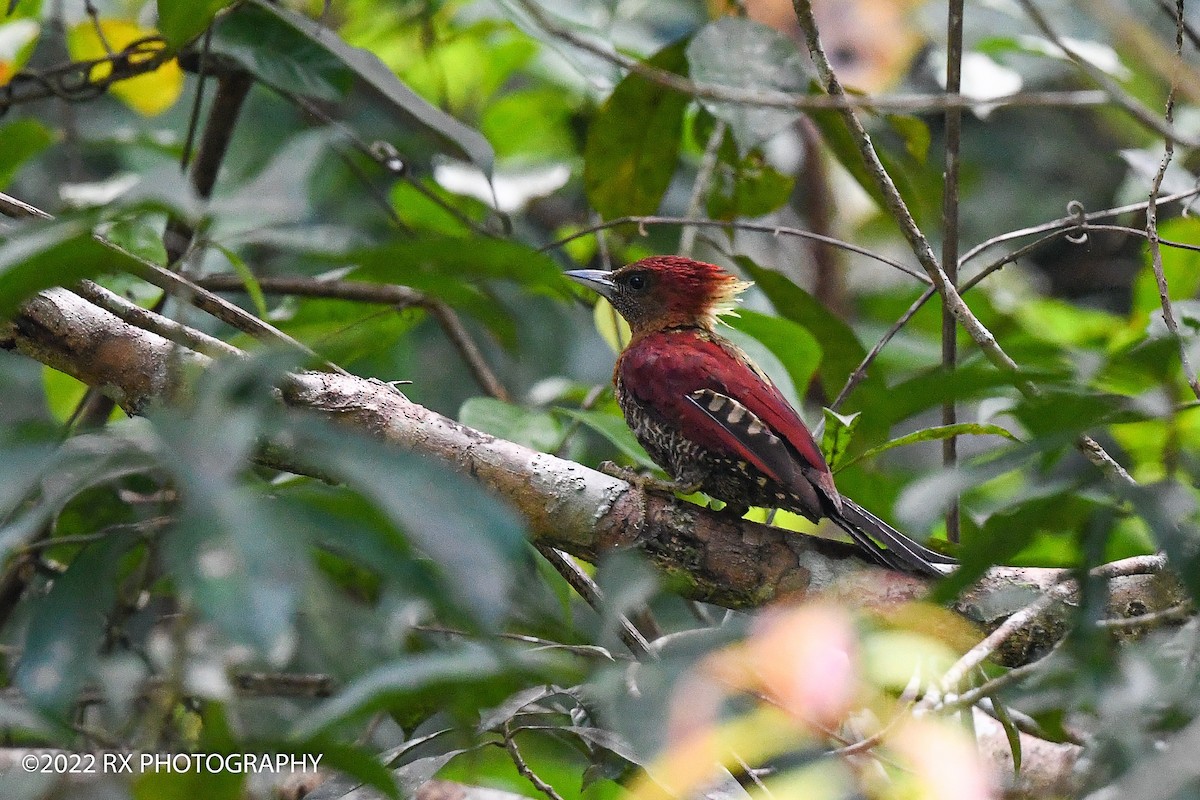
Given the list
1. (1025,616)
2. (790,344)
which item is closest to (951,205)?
(790,344)

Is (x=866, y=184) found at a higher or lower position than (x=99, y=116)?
higher

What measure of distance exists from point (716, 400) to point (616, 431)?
290mm

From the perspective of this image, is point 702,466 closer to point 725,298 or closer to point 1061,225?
point 725,298

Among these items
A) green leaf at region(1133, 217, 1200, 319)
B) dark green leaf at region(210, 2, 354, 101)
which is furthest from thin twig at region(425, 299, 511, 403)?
green leaf at region(1133, 217, 1200, 319)

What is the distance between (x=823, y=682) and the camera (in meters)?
1.43

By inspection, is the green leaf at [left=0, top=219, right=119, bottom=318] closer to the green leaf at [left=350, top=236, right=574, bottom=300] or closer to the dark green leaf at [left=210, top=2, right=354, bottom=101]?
the green leaf at [left=350, top=236, right=574, bottom=300]

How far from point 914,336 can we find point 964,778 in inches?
133

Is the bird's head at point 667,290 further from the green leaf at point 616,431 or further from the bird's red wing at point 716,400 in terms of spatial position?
the green leaf at point 616,431

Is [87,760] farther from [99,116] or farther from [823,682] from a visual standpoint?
[99,116]

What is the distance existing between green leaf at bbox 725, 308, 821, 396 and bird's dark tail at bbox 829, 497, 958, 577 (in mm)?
577

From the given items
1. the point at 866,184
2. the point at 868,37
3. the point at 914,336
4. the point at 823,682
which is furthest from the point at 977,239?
the point at 823,682

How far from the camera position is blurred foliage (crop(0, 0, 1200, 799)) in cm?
110

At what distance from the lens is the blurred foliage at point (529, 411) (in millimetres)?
1104

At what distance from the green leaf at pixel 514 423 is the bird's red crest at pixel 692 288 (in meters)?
0.69
